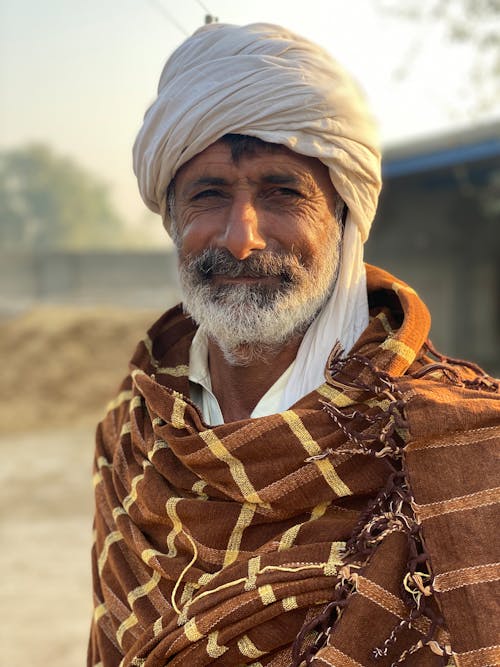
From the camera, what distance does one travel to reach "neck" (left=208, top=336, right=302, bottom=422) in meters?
1.87

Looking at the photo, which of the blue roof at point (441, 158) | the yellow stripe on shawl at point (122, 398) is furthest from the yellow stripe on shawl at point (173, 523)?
the blue roof at point (441, 158)

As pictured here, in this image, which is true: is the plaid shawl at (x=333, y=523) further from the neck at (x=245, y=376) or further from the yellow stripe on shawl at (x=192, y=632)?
the neck at (x=245, y=376)

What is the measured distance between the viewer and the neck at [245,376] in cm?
187

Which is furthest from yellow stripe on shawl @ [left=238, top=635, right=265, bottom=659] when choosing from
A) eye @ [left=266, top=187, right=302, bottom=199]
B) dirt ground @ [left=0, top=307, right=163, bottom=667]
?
dirt ground @ [left=0, top=307, right=163, bottom=667]

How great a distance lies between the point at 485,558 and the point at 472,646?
0.48 feet

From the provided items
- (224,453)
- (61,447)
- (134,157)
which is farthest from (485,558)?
(61,447)

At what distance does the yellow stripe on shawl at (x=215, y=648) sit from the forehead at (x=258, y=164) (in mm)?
971

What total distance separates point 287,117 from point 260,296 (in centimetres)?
40

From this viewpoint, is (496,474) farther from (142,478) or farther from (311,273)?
(142,478)

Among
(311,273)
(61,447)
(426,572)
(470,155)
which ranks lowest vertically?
(426,572)

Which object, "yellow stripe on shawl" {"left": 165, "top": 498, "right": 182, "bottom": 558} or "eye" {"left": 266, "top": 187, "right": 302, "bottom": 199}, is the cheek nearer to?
"eye" {"left": 266, "top": 187, "right": 302, "bottom": 199}

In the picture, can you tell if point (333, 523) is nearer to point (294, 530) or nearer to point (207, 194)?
point (294, 530)

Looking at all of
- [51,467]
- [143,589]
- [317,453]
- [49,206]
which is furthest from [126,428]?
[49,206]

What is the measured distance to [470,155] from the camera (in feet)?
28.7
